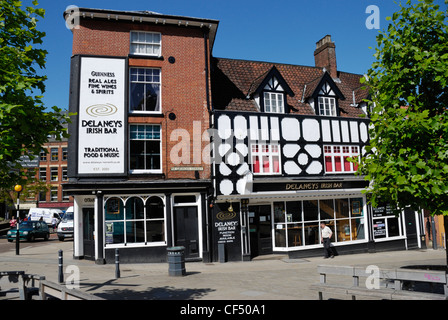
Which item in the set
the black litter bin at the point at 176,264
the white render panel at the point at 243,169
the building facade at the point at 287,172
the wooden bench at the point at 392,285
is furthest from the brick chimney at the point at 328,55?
the wooden bench at the point at 392,285

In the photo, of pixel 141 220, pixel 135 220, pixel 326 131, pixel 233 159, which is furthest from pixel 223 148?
pixel 326 131

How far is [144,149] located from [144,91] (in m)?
2.92

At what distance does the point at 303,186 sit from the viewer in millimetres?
18750

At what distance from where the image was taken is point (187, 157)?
57.9 ft

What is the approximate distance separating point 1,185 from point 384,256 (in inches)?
695

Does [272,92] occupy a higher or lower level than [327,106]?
higher

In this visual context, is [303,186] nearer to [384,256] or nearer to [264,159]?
[264,159]

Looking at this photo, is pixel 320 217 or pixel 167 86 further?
pixel 320 217

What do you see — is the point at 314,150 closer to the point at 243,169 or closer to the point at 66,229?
the point at 243,169

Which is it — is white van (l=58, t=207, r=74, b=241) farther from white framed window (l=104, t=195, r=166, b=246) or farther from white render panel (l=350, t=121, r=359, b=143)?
white render panel (l=350, t=121, r=359, b=143)

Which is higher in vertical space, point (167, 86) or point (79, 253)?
point (167, 86)

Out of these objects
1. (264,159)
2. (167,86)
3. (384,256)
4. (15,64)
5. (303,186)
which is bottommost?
(384,256)

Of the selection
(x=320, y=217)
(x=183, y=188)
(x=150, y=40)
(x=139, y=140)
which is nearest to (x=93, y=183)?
(x=139, y=140)
